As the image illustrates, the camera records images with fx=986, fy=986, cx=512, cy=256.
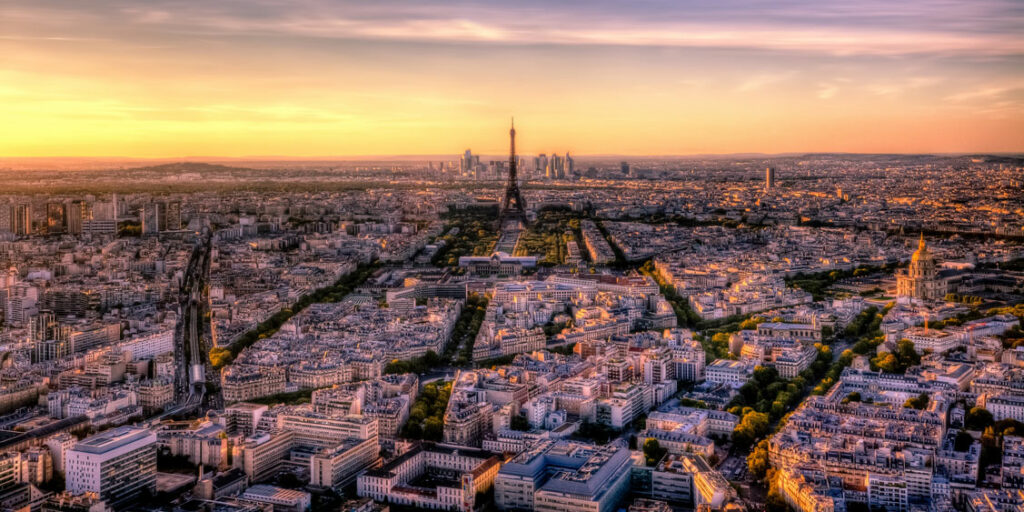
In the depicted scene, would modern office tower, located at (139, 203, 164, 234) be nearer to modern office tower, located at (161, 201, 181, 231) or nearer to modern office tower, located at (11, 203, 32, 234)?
modern office tower, located at (161, 201, 181, 231)

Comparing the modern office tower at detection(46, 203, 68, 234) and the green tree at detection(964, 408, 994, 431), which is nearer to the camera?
the green tree at detection(964, 408, 994, 431)

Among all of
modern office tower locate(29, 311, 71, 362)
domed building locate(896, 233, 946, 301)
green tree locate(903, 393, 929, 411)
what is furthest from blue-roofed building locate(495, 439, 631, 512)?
domed building locate(896, 233, 946, 301)

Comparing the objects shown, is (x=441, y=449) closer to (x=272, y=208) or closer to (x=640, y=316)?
(x=640, y=316)

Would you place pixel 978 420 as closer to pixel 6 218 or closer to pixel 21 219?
pixel 6 218

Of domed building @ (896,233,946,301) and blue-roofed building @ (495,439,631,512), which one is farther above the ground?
domed building @ (896,233,946,301)

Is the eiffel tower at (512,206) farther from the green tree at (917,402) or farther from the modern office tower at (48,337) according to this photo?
the green tree at (917,402)


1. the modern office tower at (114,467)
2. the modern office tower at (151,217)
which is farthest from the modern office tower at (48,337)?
the modern office tower at (151,217)
